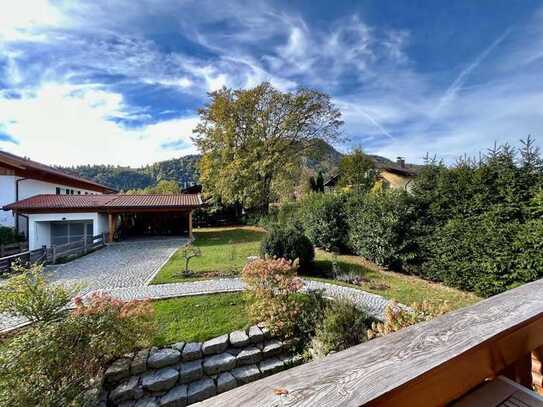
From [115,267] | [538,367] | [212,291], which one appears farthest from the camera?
[115,267]

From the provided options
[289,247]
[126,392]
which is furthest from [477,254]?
[126,392]

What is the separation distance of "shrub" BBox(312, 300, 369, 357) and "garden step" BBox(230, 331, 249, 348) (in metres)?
1.26

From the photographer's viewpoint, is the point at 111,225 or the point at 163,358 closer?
the point at 163,358

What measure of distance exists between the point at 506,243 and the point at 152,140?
17.1 meters

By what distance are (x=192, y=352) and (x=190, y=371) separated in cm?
30

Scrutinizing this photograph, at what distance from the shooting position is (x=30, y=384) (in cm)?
311

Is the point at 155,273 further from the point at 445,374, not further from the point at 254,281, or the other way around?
the point at 445,374

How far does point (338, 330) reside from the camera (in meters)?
5.00

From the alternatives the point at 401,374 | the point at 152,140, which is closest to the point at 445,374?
the point at 401,374

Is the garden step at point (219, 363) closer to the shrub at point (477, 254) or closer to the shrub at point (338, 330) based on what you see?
the shrub at point (338, 330)

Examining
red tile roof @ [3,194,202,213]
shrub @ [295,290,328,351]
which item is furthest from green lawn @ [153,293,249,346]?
red tile roof @ [3,194,202,213]

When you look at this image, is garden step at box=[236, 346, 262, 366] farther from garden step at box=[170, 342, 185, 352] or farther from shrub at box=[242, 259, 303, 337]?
garden step at box=[170, 342, 185, 352]

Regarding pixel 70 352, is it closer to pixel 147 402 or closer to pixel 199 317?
pixel 147 402

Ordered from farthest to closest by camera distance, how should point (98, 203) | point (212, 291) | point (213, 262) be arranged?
point (98, 203) → point (213, 262) → point (212, 291)
